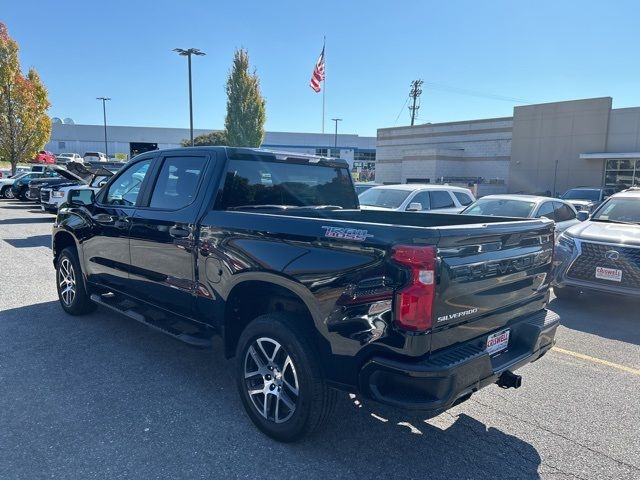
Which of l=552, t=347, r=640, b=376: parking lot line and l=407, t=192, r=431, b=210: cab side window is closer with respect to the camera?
l=552, t=347, r=640, b=376: parking lot line

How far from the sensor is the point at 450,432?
3355 millimetres

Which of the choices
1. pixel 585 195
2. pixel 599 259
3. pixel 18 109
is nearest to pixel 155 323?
pixel 599 259

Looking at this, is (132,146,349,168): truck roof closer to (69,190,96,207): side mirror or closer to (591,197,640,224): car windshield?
(69,190,96,207): side mirror

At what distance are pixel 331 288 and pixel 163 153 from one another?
8.08 feet

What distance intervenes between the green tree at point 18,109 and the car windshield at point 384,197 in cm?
2275

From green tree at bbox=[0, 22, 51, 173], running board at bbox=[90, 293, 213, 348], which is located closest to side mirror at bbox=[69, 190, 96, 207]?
running board at bbox=[90, 293, 213, 348]

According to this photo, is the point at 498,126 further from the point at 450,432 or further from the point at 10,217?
the point at 450,432

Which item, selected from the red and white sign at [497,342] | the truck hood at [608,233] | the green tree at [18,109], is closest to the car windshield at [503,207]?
the truck hood at [608,233]

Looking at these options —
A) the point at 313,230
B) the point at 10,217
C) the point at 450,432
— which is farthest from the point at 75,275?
the point at 10,217

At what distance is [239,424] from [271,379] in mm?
493

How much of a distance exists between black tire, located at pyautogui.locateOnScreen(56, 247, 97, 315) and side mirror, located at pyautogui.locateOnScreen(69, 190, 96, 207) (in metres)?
0.64

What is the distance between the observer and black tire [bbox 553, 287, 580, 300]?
714cm

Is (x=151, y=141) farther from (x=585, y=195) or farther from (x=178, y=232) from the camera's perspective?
(x=178, y=232)

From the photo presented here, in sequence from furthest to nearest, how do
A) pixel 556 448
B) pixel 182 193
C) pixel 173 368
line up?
pixel 173 368 → pixel 182 193 → pixel 556 448
